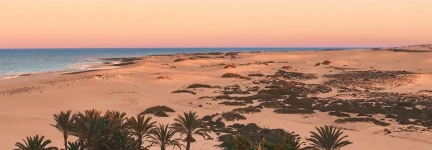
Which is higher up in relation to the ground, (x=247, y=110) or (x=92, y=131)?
(x=92, y=131)

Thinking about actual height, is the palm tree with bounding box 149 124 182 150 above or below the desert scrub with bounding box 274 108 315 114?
above

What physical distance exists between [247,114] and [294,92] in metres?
16.9

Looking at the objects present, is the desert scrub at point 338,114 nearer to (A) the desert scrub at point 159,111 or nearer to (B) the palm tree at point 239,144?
(A) the desert scrub at point 159,111

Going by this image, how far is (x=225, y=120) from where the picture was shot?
1528 inches

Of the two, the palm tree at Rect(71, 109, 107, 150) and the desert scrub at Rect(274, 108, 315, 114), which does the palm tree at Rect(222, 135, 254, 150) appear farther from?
the desert scrub at Rect(274, 108, 315, 114)

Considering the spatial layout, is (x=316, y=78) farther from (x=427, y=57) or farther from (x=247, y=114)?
(x=427, y=57)

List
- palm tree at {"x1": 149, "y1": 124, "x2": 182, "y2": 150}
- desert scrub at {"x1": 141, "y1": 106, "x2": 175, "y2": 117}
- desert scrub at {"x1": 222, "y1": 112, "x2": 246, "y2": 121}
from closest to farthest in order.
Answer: palm tree at {"x1": 149, "y1": 124, "x2": 182, "y2": 150}, desert scrub at {"x1": 222, "y1": 112, "x2": 246, "y2": 121}, desert scrub at {"x1": 141, "y1": 106, "x2": 175, "y2": 117}

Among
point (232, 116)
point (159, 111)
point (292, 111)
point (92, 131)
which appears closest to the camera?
point (92, 131)

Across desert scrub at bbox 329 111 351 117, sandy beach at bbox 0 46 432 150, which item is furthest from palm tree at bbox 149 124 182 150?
desert scrub at bbox 329 111 351 117

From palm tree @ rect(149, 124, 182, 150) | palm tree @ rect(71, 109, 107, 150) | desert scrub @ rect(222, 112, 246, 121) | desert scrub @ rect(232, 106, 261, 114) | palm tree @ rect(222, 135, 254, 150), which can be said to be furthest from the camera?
desert scrub @ rect(232, 106, 261, 114)

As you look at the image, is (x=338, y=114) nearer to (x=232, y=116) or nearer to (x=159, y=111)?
(x=232, y=116)

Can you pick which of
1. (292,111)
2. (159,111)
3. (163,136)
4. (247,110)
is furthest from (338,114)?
(163,136)

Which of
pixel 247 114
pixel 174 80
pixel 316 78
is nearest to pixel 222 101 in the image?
pixel 247 114

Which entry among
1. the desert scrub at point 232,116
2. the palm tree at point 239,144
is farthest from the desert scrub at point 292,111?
the palm tree at point 239,144
